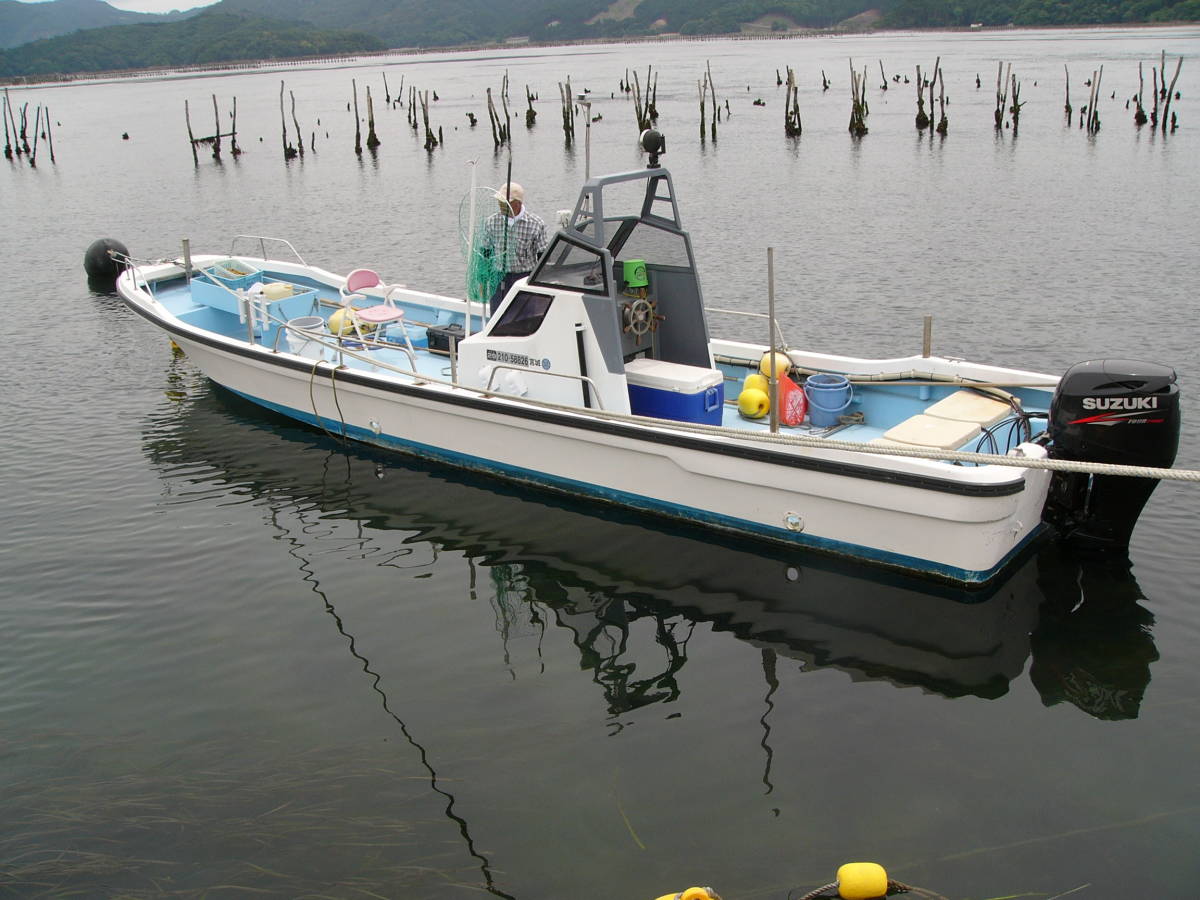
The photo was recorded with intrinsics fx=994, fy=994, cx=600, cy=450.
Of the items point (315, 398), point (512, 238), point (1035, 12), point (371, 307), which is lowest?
point (315, 398)

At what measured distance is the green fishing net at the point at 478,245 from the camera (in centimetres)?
882

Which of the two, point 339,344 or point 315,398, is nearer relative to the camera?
point 339,344

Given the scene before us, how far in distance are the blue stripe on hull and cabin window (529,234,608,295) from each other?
1612 millimetres

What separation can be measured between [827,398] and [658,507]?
174cm

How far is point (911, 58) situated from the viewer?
7900 centimetres

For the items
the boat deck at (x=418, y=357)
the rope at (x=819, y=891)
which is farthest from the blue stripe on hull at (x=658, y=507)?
the rope at (x=819, y=891)

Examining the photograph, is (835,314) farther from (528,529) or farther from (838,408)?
(528,529)

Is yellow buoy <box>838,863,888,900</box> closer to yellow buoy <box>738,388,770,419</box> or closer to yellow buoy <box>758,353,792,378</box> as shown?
yellow buoy <box>738,388,770,419</box>

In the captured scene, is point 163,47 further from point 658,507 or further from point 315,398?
point 658,507

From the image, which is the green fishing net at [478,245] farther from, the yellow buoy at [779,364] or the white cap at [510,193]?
the yellow buoy at [779,364]

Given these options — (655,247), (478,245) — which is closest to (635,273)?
(655,247)

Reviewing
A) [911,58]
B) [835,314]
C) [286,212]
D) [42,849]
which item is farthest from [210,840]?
[911,58]

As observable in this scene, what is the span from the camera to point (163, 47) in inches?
5605

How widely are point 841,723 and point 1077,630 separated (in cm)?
195
